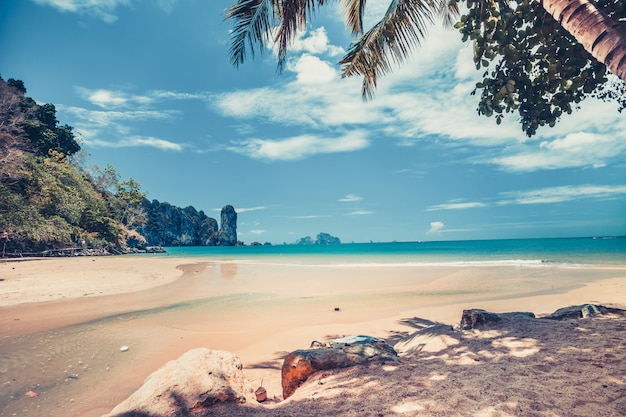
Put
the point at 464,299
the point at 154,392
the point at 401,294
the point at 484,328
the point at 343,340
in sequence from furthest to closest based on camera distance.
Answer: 1. the point at 401,294
2. the point at 464,299
3. the point at 484,328
4. the point at 343,340
5. the point at 154,392

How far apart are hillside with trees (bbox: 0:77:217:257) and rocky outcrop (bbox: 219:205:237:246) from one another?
77164mm

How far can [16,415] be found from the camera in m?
3.43

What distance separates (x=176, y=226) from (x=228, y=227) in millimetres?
24396

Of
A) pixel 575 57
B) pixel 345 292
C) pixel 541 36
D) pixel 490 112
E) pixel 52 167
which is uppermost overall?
pixel 52 167

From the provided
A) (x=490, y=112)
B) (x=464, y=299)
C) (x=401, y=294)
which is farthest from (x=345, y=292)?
(x=490, y=112)

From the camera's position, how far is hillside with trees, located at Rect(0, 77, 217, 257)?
22753 millimetres

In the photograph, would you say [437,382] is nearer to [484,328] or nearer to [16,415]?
[484,328]

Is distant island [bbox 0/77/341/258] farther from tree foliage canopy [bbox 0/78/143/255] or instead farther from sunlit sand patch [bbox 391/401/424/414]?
sunlit sand patch [bbox 391/401/424/414]

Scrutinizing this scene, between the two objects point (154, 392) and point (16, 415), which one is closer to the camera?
point (154, 392)

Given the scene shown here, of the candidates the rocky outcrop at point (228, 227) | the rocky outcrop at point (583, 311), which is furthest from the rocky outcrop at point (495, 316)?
the rocky outcrop at point (228, 227)

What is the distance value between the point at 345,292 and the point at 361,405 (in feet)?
31.0

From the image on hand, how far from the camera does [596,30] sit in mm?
2906

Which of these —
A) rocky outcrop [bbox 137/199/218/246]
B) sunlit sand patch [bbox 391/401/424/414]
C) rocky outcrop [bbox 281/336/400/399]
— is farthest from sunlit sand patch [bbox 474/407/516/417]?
rocky outcrop [bbox 137/199/218/246]

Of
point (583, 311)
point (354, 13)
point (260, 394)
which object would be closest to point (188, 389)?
point (260, 394)
